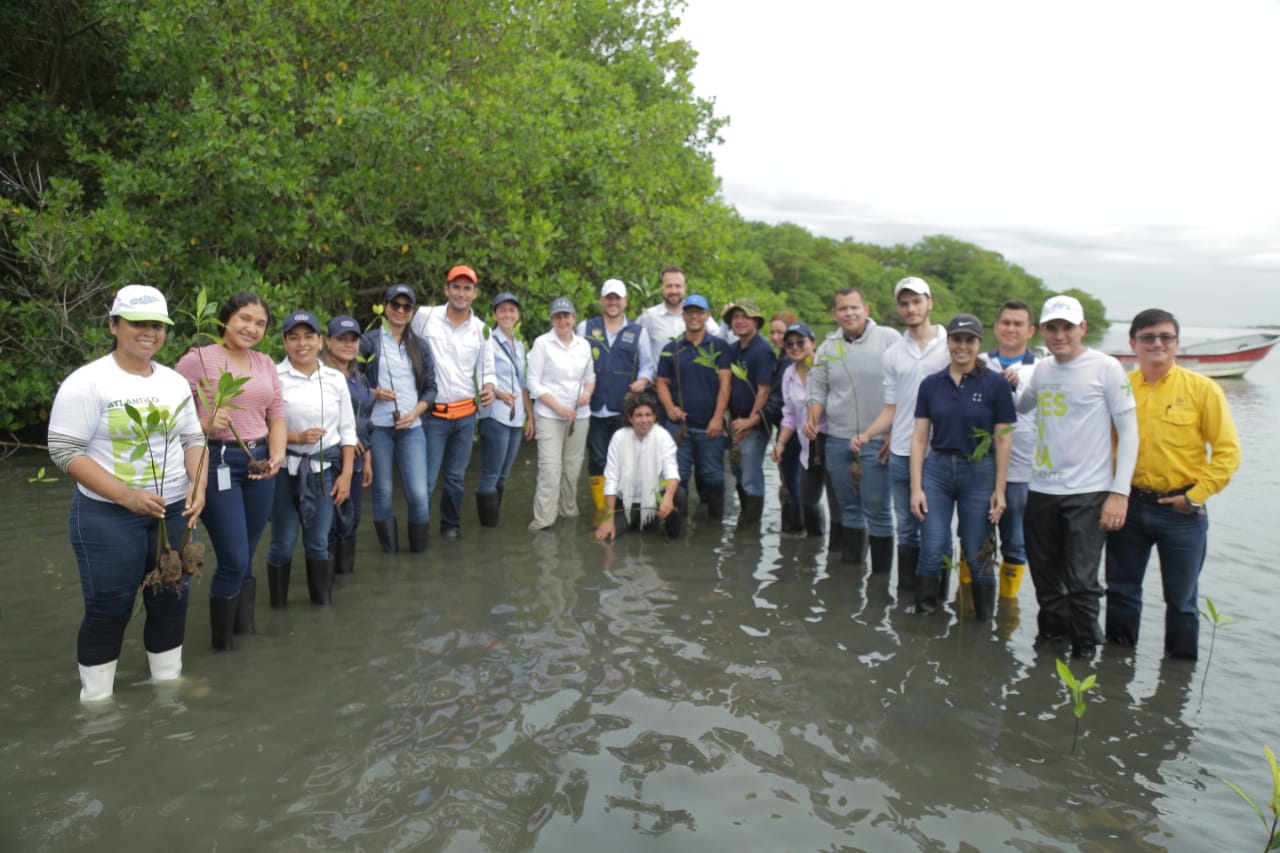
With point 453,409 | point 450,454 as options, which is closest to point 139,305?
point 453,409

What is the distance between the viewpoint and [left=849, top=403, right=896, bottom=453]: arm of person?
668 centimetres

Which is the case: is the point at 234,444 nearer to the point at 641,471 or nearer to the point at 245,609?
the point at 245,609

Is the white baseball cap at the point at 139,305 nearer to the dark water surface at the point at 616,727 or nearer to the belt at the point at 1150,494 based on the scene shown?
the dark water surface at the point at 616,727

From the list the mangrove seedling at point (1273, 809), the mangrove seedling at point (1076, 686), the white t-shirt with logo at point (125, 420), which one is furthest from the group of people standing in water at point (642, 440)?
the mangrove seedling at point (1273, 809)

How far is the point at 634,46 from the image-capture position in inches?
874

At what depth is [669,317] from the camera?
29.5ft

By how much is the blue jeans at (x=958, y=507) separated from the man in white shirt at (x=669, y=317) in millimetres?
3279

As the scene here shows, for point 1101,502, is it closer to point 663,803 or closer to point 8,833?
point 663,803

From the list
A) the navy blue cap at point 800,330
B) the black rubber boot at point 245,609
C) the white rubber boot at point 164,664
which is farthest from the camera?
the navy blue cap at point 800,330

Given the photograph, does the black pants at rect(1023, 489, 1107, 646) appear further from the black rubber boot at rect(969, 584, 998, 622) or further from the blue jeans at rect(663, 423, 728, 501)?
the blue jeans at rect(663, 423, 728, 501)

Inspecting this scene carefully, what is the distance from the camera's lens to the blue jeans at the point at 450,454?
764cm

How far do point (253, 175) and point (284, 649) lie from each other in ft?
20.7

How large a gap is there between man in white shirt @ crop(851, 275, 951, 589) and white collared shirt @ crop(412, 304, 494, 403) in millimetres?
3447

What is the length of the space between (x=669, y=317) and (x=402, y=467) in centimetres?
320
